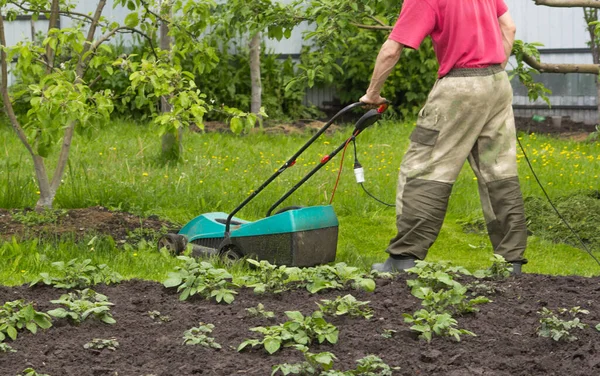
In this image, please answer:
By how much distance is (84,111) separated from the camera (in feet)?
18.1

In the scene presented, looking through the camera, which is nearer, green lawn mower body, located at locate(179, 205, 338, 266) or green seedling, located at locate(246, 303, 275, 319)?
green seedling, located at locate(246, 303, 275, 319)

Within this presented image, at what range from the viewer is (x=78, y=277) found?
4.49 metres

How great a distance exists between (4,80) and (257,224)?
6.79 feet

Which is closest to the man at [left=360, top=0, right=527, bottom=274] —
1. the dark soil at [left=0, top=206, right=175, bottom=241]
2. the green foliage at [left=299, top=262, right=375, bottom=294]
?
the green foliage at [left=299, top=262, right=375, bottom=294]

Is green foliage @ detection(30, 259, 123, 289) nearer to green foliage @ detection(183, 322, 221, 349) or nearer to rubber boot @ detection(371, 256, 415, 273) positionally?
green foliage @ detection(183, 322, 221, 349)

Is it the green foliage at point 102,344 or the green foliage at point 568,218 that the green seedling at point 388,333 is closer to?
the green foliage at point 102,344

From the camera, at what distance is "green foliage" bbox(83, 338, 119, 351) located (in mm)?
3585

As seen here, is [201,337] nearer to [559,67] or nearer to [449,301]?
[449,301]

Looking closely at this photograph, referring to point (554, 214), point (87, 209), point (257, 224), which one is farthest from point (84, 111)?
point (554, 214)

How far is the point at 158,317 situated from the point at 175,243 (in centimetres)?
227

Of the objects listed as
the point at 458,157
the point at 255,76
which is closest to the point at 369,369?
the point at 458,157

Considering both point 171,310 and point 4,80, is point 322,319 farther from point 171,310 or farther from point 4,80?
point 4,80

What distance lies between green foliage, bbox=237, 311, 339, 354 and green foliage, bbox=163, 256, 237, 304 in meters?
0.65

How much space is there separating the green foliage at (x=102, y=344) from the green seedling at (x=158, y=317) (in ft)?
1.29
